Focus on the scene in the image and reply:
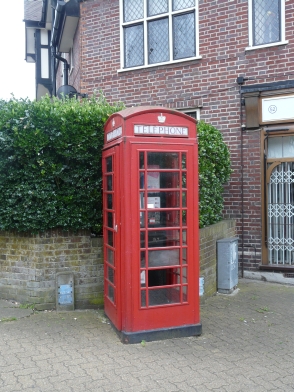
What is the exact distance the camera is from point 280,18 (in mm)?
8633

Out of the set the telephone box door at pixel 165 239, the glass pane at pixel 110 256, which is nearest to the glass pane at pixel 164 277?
the telephone box door at pixel 165 239

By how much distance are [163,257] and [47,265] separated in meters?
1.86

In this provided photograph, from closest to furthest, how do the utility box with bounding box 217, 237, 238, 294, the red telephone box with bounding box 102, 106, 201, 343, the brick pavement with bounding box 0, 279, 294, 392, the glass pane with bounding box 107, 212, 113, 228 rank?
1. the brick pavement with bounding box 0, 279, 294, 392
2. the red telephone box with bounding box 102, 106, 201, 343
3. the glass pane with bounding box 107, 212, 113, 228
4. the utility box with bounding box 217, 237, 238, 294

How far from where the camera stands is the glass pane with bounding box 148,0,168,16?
9812 millimetres

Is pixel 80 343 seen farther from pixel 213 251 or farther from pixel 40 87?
pixel 40 87

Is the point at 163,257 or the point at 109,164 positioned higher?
the point at 109,164

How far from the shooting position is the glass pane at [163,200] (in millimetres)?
5051

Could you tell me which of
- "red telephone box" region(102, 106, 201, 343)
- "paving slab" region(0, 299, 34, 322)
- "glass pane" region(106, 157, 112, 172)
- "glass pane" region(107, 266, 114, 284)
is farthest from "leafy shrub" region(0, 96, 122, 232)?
"paving slab" region(0, 299, 34, 322)

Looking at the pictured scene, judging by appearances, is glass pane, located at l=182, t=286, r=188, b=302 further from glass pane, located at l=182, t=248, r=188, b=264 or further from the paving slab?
the paving slab

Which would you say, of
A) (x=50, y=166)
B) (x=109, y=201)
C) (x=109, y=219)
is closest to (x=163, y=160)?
(x=109, y=201)

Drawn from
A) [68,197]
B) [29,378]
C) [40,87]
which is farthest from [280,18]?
[40,87]

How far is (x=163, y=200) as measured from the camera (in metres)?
5.10

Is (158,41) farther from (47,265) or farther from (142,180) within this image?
(47,265)

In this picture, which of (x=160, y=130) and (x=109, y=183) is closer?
(x=160, y=130)
